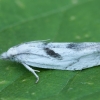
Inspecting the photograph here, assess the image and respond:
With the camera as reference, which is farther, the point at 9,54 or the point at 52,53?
the point at 9,54

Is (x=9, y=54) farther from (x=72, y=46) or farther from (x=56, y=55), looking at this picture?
(x=72, y=46)

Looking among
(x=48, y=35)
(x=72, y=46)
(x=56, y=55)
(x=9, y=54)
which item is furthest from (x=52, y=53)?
(x=48, y=35)

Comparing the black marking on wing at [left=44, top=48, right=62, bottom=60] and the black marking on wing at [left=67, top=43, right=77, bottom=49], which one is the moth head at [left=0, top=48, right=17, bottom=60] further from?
the black marking on wing at [left=67, top=43, right=77, bottom=49]

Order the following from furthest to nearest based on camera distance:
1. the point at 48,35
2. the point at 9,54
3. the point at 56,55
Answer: the point at 48,35 → the point at 9,54 → the point at 56,55

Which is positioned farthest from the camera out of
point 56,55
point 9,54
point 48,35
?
point 48,35

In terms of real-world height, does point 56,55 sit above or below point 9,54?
below

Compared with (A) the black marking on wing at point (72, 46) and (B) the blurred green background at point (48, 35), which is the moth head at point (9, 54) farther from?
(A) the black marking on wing at point (72, 46)

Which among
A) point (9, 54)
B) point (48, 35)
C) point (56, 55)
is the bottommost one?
point (56, 55)
